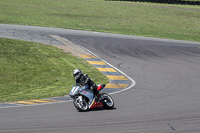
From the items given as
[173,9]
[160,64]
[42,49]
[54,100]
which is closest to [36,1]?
[173,9]

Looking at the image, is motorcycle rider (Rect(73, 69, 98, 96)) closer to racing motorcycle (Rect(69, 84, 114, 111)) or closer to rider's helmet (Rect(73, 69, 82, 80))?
rider's helmet (Rect(73, 69, 82, 80))

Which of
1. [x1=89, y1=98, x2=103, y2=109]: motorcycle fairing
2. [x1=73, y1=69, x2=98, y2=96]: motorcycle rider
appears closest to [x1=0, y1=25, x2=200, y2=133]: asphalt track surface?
[x1=89, y1=98, x2=103, y2=109]: motorcycle fairing

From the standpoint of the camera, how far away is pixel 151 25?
160 feet

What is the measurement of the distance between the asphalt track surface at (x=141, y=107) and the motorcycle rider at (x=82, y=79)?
0.96 m

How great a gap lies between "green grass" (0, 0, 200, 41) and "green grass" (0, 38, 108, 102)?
16.8 meters

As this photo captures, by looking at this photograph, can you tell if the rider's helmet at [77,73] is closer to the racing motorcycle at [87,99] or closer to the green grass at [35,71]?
the racing motorcycle at [87,99]

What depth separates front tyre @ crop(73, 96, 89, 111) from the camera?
523 inches

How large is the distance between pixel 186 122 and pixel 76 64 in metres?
12.8

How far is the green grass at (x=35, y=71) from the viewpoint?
57.4 feet

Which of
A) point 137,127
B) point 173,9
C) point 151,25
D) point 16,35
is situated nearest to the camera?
point 137,127

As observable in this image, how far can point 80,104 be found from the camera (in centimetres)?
1340

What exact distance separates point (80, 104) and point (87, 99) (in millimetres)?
749

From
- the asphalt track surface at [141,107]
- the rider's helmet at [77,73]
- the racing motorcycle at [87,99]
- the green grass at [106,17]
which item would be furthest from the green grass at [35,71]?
the green grass at [106,17]

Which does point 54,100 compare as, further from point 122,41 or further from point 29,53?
point 122,41
